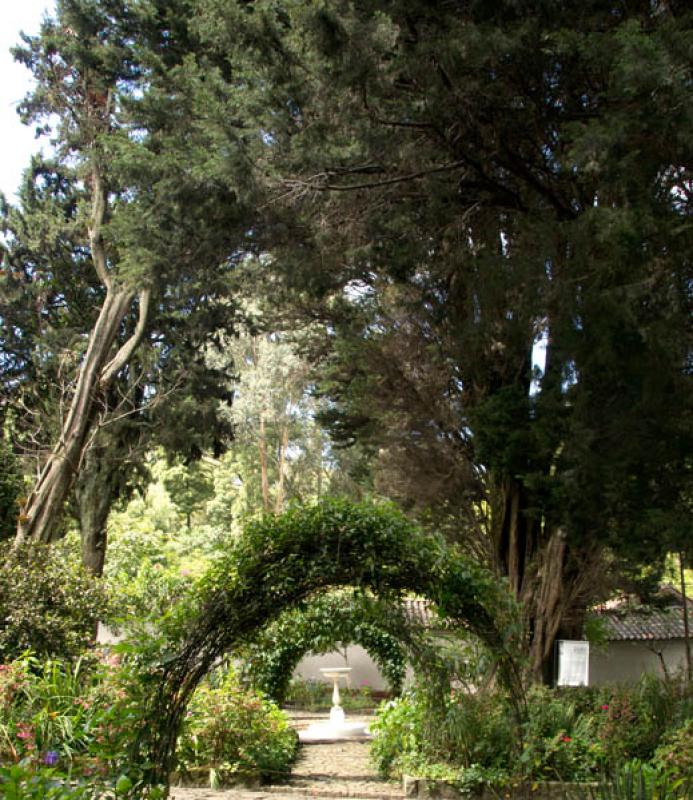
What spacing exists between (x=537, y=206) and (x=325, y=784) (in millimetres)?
7771

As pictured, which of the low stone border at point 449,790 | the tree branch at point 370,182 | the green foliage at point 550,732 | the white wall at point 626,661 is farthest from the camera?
the white wall at point 626,661

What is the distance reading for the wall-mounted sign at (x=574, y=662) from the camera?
1220cm

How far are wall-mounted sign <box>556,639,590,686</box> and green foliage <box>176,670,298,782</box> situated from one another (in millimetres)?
3993

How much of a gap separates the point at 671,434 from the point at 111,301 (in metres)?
10.9

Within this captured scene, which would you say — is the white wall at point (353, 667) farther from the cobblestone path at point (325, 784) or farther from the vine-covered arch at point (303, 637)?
the cobblestone path at point (325, 784)

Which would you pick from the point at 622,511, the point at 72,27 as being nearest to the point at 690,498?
the point at 622,511

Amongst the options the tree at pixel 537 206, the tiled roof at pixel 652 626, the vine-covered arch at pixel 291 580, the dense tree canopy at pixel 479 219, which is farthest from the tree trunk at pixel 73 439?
the tiled roof at pixel 652 626

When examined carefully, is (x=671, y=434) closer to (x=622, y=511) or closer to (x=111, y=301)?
(x=622, y=511)

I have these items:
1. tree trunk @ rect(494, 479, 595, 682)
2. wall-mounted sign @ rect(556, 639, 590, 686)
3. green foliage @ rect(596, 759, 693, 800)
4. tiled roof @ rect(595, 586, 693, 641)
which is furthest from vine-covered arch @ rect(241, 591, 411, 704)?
tiled roof @ rect(595, 586, 693, 641)

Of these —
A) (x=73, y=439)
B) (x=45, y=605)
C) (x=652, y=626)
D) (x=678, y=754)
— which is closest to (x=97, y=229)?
(x=73, y=439)

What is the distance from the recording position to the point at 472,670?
9.01 metres

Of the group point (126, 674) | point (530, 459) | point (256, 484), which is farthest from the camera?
point (256, 484)

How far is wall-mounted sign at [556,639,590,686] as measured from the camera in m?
12.2

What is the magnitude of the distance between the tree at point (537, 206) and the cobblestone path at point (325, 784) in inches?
124
